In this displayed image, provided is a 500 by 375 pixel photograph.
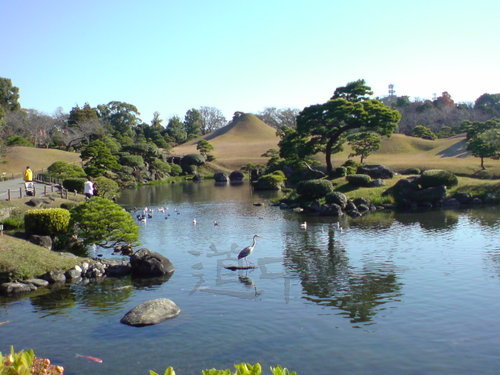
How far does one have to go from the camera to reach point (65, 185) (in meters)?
→ 54.9

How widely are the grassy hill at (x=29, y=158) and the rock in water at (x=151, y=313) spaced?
6767cm

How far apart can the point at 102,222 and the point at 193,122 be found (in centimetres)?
14784

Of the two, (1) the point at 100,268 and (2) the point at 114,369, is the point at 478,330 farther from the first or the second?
(1) the point at 100,268

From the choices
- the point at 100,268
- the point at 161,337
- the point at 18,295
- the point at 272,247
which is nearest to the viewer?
the point at 161,337

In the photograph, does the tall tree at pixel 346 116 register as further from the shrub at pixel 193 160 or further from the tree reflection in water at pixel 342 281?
the shrub at pixel 193 160

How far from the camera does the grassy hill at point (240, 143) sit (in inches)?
4321

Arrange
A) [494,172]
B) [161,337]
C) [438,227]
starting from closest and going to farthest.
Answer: [161,337] → [438,227] → [494,172]

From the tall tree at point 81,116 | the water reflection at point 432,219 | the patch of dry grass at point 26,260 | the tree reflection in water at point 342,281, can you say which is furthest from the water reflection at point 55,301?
the tall tree at point 81,116

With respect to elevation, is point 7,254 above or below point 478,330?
above

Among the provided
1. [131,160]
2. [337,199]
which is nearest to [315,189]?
[337,199]

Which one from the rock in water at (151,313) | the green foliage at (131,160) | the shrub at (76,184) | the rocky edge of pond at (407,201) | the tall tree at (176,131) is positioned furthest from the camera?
the tall tree at (176,131)

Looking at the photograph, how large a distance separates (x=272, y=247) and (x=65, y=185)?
34.0 m

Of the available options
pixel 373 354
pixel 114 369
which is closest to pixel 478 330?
pixel 373 354

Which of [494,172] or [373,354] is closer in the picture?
[373,354]
